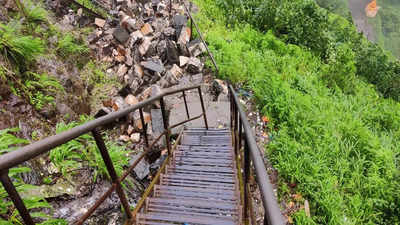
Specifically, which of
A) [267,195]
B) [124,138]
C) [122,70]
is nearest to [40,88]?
[124,138]

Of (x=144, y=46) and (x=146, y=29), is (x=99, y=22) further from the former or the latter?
(x=144, y=46)

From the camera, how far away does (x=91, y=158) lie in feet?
9.43

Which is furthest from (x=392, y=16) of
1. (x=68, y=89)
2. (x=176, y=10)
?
(x=68, y=89)

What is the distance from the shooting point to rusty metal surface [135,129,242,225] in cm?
175

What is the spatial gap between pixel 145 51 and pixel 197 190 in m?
5.43

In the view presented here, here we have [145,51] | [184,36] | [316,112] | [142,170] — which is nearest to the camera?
[142,170]

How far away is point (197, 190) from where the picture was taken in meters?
2.16

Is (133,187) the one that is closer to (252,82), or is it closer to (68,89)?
(68,89)

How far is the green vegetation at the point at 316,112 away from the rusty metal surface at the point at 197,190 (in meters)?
1.04

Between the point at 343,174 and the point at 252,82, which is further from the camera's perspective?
the point at 252,82

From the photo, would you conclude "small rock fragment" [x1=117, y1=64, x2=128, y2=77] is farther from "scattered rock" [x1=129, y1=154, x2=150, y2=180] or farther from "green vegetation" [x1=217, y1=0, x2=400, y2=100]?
"green vegetation" [x1=217, y1=0, x2=400, y2=100]

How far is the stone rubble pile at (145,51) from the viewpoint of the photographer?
221 inches

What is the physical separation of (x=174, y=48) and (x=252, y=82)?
278 cm

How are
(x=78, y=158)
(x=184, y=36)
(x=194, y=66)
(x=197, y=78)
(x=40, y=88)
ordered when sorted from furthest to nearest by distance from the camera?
(x=184, y=36), (x=194, y=66), (x=197, y=78), (x=40, y=88), (x=78, y=158)
